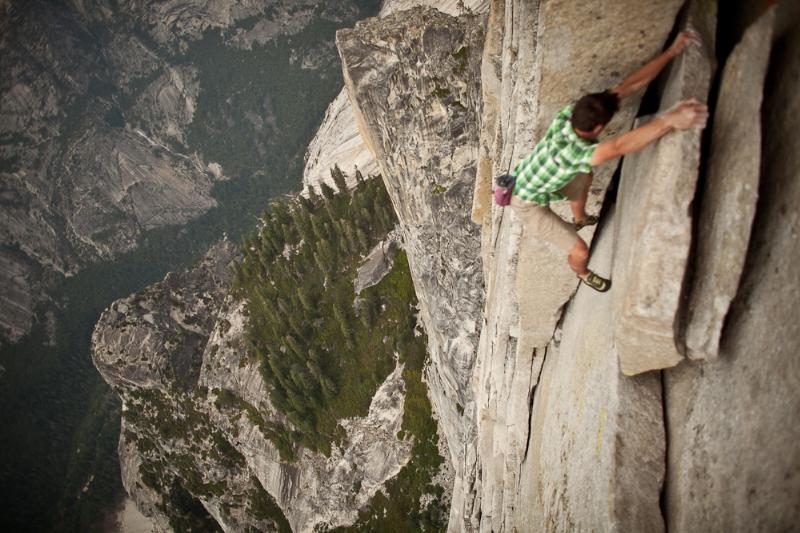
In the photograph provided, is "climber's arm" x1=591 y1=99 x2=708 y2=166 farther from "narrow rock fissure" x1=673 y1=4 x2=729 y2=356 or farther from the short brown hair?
"narrow rock fissure" x1=673 y1=4 x2=729 y2=356

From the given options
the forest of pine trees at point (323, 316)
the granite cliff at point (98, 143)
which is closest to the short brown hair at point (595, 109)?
the forest of pine trees at point (323, 316)

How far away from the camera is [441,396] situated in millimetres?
45281

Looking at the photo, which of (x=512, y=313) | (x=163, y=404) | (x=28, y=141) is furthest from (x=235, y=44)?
(x=512, y=313)

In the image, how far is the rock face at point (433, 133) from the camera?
29516mm

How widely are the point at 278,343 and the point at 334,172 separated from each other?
30.3 meters

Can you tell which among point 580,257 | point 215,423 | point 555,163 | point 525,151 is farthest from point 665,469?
point 215,423

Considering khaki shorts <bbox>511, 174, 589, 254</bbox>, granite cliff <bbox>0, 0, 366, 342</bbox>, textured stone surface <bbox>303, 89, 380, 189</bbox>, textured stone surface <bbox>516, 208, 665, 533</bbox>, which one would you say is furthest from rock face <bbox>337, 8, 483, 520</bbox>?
granite cliff <bbox>0, 0, 366, 342</bbox>

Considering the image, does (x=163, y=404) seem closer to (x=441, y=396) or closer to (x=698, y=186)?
(x=441, y=396)

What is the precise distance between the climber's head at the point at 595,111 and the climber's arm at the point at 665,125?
1.26ft

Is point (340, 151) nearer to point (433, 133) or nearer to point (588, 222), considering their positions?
point (433, 133)

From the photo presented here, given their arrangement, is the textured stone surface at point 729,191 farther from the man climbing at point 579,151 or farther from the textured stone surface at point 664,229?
the man climbing at point 579,151

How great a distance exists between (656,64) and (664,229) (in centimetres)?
282

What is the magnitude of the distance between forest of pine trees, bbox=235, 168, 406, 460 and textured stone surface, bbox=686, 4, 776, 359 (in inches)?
2018

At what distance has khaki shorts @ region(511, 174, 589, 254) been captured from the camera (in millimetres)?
8562
